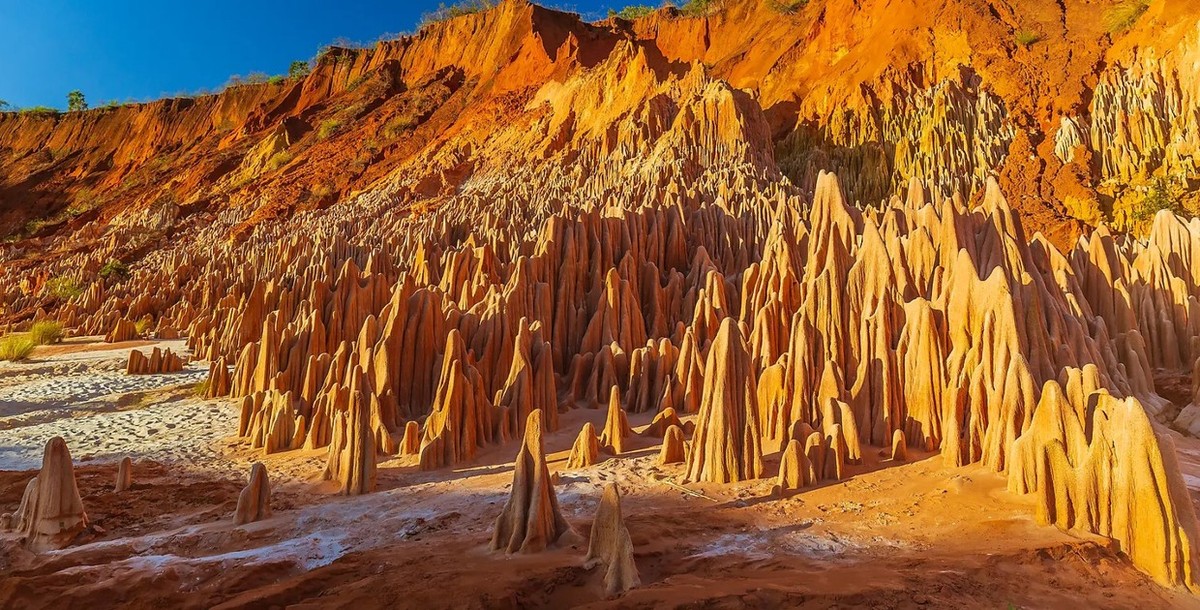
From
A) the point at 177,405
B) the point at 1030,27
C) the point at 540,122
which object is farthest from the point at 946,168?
the point at 177,405

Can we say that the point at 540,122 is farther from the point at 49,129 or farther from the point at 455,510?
the point at 49,129

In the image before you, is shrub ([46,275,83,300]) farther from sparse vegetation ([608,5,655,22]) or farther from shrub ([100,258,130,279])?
sparse vegetation ([608,5,655,22])

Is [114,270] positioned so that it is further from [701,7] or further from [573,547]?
[701,7]

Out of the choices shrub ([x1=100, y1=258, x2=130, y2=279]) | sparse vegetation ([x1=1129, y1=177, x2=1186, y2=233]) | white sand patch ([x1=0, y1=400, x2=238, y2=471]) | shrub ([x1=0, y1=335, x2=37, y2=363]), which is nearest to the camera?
white sand patch ([x1=0, y1=400, x2=238, y2=471])

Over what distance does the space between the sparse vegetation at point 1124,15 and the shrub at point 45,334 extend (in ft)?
107

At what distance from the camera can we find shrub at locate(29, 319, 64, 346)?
57.3 feet

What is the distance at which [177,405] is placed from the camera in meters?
11.4

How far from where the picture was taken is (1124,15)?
19750 mm

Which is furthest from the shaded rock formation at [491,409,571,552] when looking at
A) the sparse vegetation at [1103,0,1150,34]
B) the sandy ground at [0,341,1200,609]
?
the sparse vegetation at [1103,0,1150,34]

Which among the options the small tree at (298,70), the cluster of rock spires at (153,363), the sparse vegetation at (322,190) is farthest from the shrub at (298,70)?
the cluster of rock spires at (153,363)

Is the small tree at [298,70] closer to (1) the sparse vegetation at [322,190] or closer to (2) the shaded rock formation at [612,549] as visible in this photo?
(1) the sparse vegetation at [322,190]

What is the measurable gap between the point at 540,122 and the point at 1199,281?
22.2 metres

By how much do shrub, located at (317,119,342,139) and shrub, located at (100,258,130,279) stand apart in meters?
13.8

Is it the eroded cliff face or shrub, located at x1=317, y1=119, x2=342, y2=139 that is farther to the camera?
shrub, located at x1=317, y1=119, x2=342, y2=139
